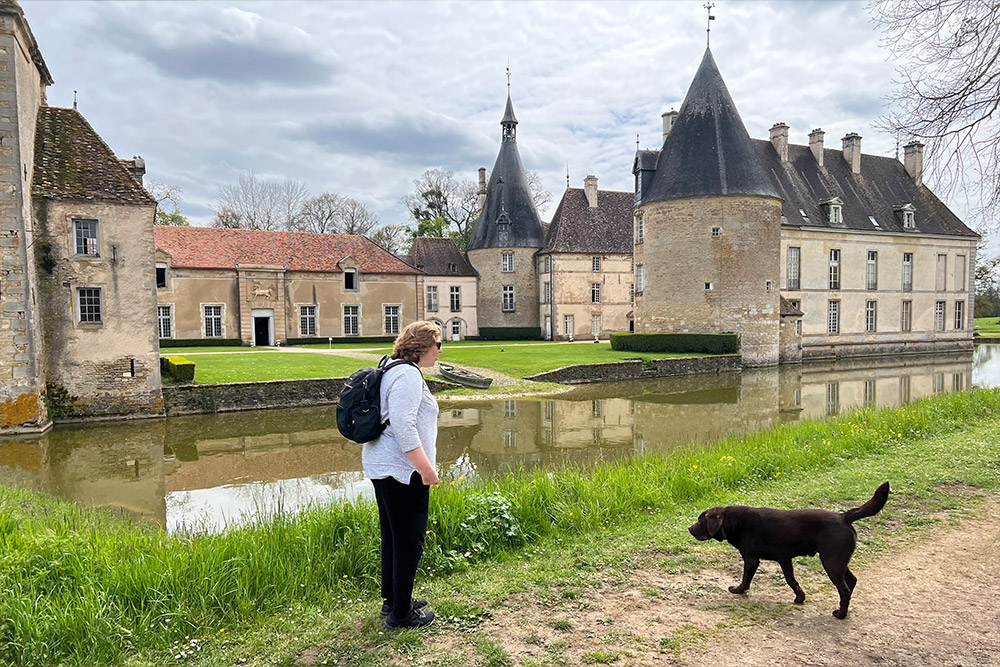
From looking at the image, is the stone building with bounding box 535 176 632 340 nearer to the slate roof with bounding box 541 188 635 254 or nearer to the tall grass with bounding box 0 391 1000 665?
the slate roof with bounding box 541 188 635 254

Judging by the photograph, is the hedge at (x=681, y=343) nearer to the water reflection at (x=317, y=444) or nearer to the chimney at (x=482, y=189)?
the water reflection at (x=317, y=444)

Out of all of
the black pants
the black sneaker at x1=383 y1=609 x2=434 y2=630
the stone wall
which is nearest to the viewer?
the black pants

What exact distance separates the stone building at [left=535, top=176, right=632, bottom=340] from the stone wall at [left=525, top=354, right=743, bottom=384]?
42.9 ft

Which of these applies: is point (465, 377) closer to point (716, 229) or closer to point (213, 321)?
point (716, 229)

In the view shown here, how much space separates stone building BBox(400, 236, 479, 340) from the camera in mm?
35750

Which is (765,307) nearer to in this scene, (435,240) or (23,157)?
(435,240)

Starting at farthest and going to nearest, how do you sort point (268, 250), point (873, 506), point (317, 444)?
point (268, 250), point (317, 444), point (873, 506)

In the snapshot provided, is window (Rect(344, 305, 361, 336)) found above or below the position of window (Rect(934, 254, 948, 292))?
below

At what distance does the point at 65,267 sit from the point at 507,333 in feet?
83.0

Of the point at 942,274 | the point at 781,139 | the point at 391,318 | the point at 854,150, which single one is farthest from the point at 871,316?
the point at 391,318

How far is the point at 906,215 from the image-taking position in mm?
33250

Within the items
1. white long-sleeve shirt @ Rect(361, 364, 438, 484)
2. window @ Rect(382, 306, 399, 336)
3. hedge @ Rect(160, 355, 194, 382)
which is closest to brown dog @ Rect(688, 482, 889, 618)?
white long-sleeve shirt @ Rect(361, 364, 438, 484)

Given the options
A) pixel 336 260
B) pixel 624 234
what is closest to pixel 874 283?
pixel 624 234

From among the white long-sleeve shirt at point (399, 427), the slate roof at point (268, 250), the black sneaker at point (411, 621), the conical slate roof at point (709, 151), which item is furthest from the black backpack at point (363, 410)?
the slate roof at point (268, 250)
